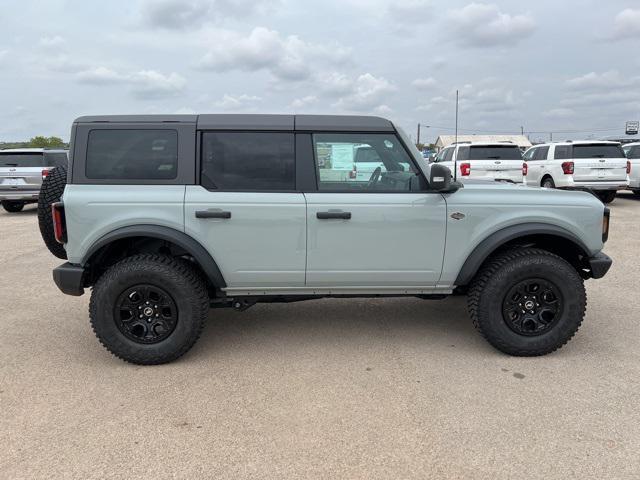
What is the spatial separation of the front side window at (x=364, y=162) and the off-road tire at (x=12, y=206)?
1259cm

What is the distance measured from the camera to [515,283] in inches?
149

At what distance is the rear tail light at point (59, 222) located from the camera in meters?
3.57

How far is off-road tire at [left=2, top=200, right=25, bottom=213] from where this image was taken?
44.1 ft

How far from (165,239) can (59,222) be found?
76cm

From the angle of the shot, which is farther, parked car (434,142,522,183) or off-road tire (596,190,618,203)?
off-road tire (596,190,618,203)

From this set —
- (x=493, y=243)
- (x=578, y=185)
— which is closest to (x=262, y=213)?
(x=493, y=243)

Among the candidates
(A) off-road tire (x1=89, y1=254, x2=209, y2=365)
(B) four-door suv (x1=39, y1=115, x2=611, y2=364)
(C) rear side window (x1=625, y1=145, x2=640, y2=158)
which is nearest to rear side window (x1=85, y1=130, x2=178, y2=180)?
(B) four-door suv (x1=39, y1=115, x2=611, y2=364)

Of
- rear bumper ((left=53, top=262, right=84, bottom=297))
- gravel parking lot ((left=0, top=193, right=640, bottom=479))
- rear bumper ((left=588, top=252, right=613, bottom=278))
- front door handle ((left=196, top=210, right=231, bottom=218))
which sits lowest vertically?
gravel parking lot ((left=0, top=193, right=640, bottom=479))

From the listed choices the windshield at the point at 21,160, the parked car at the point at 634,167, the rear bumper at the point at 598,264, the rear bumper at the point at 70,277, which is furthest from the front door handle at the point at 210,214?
the parked car at the point at 634,167

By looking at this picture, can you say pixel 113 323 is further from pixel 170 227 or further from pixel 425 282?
pixel 425 282

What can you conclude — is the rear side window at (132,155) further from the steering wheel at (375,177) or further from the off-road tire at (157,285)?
the steering wheel at (375,177)

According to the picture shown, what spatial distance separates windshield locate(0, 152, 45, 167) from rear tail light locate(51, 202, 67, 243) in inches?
421

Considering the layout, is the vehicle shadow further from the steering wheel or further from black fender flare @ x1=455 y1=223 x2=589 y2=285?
the steering wheel

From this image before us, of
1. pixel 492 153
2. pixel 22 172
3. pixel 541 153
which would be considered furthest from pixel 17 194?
pixel 541 153
